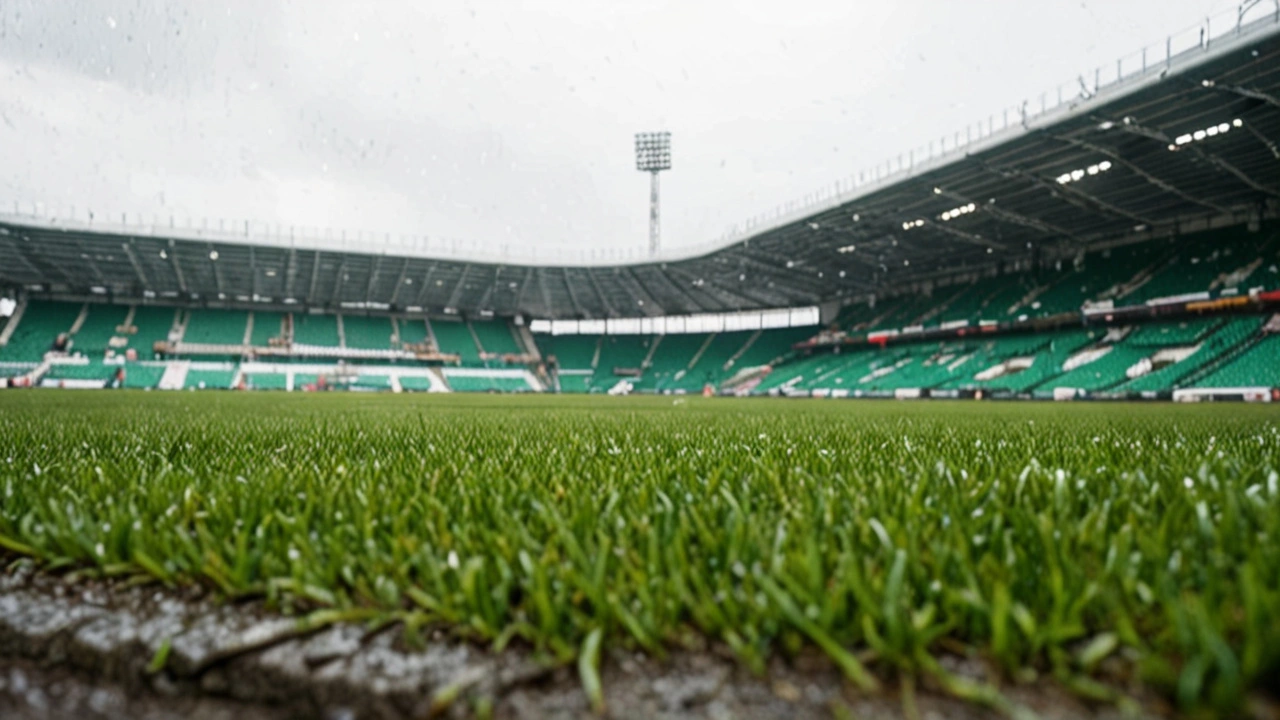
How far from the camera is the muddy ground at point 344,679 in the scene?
29.4 inches

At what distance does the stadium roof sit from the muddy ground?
20250mm

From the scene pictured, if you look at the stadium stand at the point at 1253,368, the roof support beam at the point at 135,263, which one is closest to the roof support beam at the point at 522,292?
the roof support beam at the point at 135,263

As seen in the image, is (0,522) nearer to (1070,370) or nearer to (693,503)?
(693,503)

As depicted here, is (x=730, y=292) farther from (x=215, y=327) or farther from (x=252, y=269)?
(x=215, y=327)

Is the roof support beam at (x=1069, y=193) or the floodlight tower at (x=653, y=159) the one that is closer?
the roof support beam at (x=1069, y=193)

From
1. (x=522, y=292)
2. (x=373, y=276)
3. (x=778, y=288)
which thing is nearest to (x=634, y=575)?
(x=778, y=288)

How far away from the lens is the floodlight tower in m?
44.2

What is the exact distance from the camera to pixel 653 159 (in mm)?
44656

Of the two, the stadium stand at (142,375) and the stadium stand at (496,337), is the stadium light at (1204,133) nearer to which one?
the stadium stand at (496,337)

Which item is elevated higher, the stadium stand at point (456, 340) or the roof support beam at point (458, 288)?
the roof support beam at point (458, 288)

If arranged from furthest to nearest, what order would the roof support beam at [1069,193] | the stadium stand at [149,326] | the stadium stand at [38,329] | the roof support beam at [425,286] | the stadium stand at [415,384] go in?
the stadium stand at [415,384] < the stadium stand at [149,326] < the roof support beam at [425,286] < the stadium stand at [38,329] < the roof support beam at [1069,193]

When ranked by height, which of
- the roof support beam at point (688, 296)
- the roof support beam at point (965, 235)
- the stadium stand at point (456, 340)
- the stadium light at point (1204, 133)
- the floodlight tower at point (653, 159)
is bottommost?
the stadium stand at point (456, 340)

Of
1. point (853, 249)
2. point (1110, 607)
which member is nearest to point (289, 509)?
point (1110, 607)

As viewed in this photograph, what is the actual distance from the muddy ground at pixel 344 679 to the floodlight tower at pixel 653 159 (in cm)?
4346
